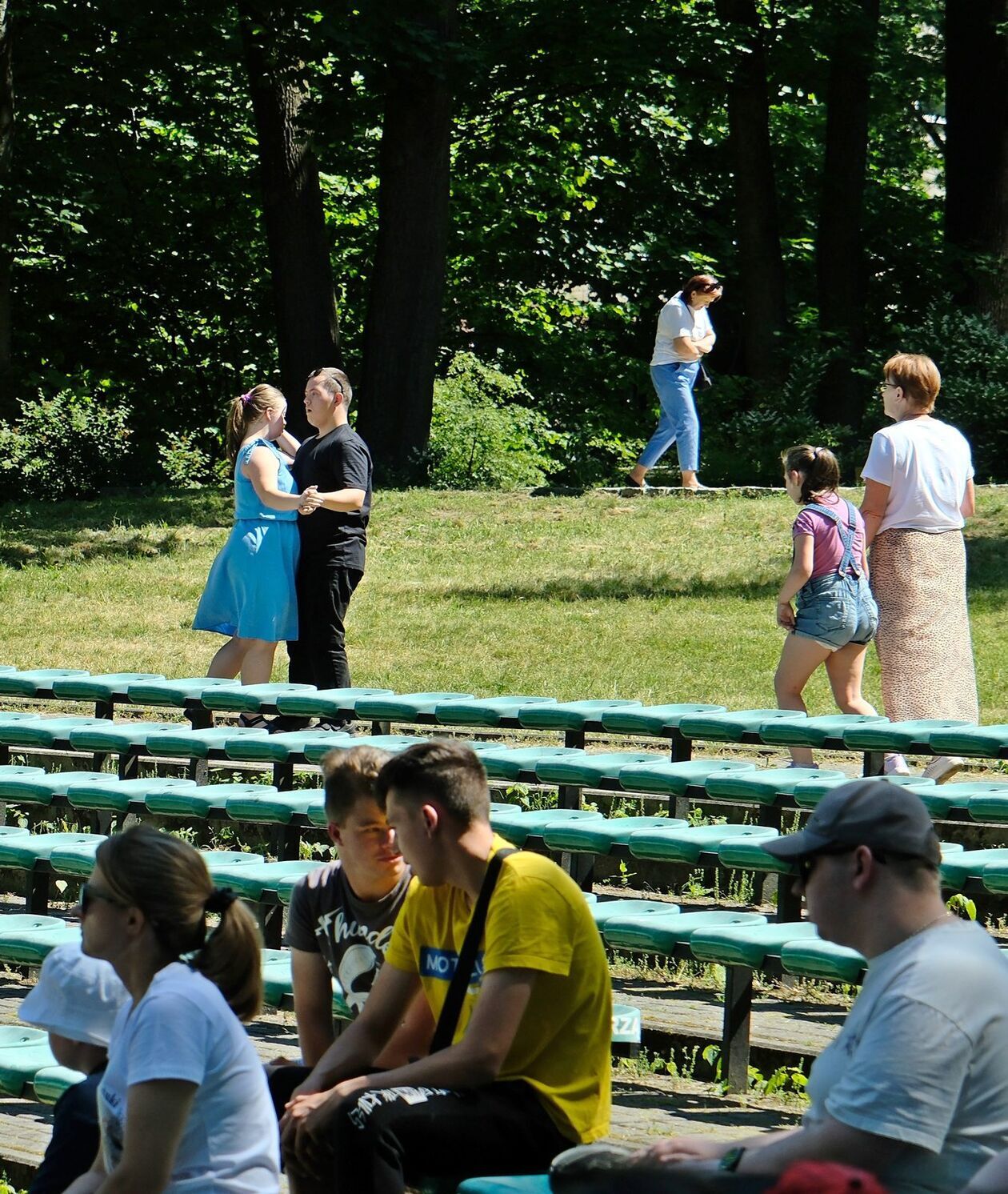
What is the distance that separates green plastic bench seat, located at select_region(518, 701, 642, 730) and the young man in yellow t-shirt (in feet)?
11.3

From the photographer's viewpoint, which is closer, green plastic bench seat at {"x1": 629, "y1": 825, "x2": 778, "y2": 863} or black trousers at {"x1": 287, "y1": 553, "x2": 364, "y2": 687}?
green plastic bench seat at {"x1": 629, "y1": 825, "x2": 778, "y2": 863}

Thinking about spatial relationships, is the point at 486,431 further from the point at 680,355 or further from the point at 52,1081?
the point at 52,1081

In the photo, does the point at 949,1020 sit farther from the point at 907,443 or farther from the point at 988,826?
the point at 907,443

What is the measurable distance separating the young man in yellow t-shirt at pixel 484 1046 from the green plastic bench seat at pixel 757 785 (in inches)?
88.7

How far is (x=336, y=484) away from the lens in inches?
318

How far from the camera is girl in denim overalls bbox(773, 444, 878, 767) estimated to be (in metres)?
7.34

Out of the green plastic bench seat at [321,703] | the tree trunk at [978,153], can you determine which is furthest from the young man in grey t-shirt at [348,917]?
the tree trunk at [978,153]

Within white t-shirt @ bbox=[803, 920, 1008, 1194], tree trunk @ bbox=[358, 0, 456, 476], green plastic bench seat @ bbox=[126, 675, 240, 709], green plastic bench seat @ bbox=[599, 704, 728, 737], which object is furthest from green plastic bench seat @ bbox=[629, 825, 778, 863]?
tree trunk @ bbox=[358, 0, 456, 476]

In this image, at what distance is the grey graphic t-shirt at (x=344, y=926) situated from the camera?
4.14 m

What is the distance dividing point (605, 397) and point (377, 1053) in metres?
22.8

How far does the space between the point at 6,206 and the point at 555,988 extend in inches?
600

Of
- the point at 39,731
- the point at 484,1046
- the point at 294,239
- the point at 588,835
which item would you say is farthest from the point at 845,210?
the point at 484,1046

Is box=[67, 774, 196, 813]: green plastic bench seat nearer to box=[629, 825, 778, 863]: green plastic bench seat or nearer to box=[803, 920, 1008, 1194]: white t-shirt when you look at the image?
box=[629, 825, 778, 863]: green plastic bench seat

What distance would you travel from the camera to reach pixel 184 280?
23.3 meters
